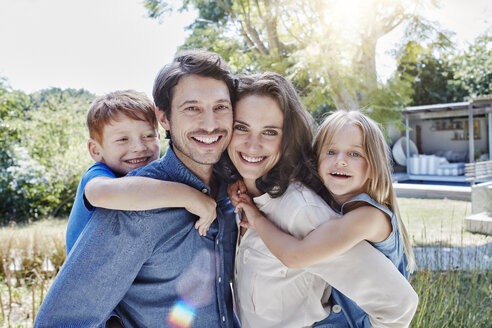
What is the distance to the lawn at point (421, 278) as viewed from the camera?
3588 millimetres

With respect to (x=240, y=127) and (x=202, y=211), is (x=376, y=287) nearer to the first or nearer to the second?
(x=202, y=211)

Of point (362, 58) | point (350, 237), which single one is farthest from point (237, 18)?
point (350, 237)

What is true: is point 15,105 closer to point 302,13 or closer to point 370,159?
point 302,13

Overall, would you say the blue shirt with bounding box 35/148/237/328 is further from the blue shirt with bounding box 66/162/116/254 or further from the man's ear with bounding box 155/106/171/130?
the blue shirt with bounding box 66/162/116/254

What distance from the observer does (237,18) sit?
27.1 ft

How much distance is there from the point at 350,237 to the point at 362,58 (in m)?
6.66

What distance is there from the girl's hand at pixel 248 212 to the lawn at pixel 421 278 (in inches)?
76.6

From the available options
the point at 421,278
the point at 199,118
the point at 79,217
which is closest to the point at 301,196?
the point at 199,118

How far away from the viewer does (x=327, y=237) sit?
1690 mm

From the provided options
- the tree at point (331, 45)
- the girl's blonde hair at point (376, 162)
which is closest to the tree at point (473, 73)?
the tree at point (331, 45)

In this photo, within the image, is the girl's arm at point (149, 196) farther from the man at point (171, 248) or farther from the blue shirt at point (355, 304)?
the blue shirt at point (355, 304)

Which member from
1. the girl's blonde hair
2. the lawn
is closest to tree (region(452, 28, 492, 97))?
the lawn

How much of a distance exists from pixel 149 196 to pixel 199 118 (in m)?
0.48

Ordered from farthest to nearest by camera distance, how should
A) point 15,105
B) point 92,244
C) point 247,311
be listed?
point 15,105
point 247,311
point 92,244
